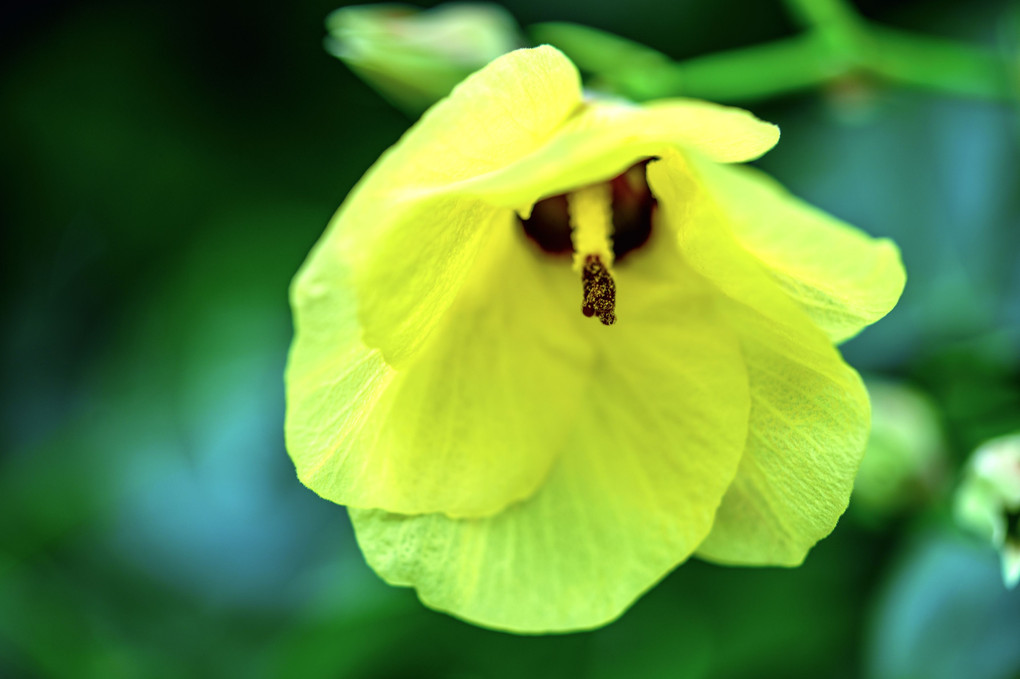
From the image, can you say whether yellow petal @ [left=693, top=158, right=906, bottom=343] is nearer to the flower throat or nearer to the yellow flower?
the yellow flower

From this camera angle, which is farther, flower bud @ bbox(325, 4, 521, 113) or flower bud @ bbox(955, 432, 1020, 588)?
flower bud @ bbox(325, 4, 521, 113)

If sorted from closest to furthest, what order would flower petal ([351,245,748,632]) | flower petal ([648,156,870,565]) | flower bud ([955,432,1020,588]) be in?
flower petal ([648,156,870,565]) < flower petal ([351,245,748,632]) < flower bud ([955,432,1020,588])

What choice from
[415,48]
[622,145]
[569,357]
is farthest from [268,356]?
[622,145]

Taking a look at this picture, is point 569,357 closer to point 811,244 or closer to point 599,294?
point 599,294

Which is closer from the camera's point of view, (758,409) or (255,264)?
(758,409)

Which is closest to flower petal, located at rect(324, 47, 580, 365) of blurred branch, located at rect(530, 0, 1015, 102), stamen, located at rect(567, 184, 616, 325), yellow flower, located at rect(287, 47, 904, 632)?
yellow flower, located at rect(287, 47, 904, 632)

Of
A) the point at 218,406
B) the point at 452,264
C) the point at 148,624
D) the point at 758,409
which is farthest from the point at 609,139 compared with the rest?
the point at 148,624

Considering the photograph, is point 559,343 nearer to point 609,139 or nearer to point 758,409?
point 758,409
